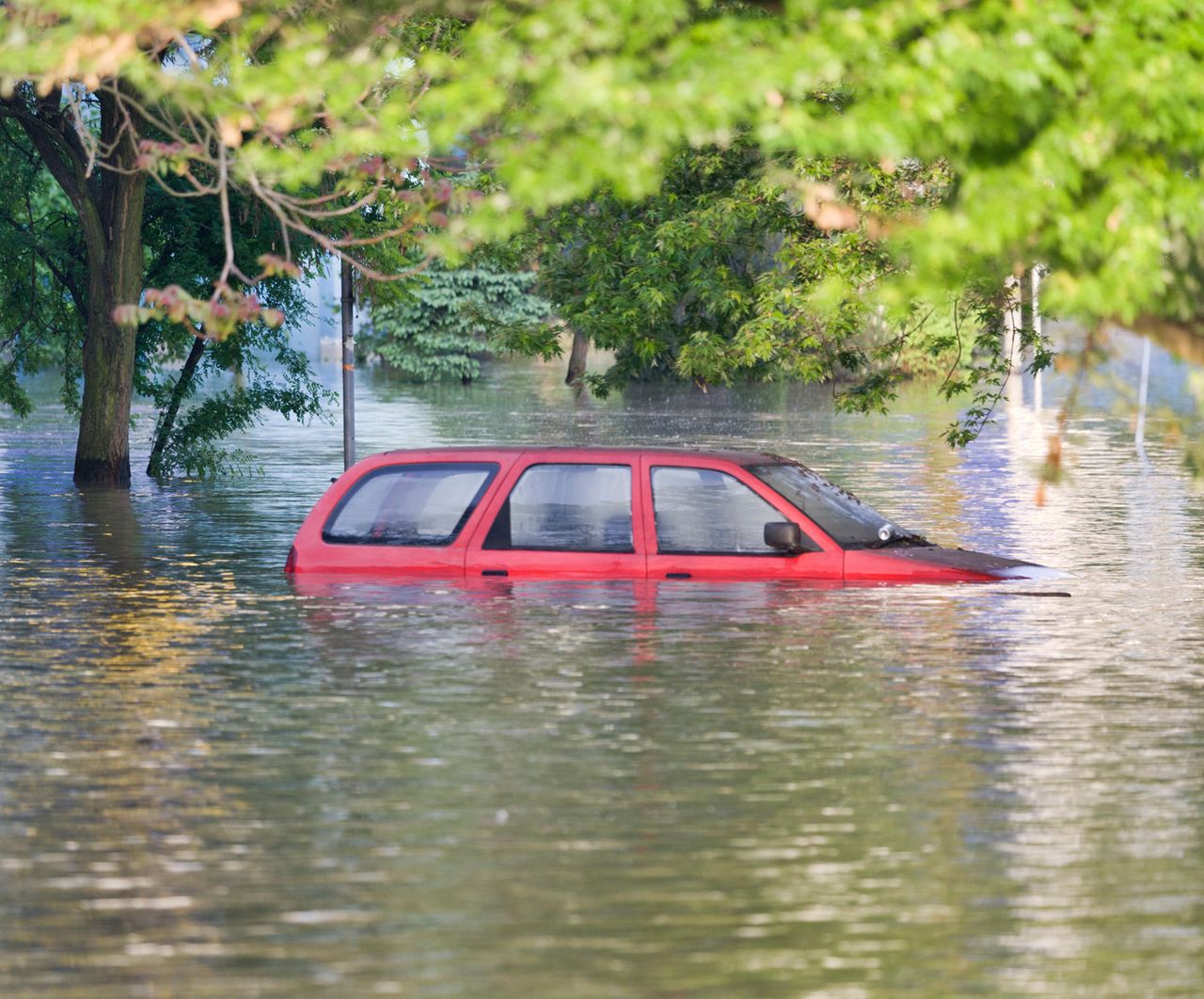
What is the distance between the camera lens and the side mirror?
16.5 metres

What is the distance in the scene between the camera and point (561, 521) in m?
17.1

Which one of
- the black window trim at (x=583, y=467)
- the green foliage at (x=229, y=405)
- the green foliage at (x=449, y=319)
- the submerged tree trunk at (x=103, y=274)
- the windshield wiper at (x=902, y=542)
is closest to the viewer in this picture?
the black window trim at (x=583, y=467)

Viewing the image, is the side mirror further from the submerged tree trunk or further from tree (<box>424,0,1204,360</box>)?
the submerged tree trunk

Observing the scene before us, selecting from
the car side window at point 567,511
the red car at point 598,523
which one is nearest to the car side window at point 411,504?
the red car at point 598,523

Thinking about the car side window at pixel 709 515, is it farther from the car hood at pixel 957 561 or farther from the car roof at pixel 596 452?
the car hood at pixel 957 561

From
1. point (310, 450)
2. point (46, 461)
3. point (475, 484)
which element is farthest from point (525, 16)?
point (310, 450)

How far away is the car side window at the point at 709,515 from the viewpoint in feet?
55.1

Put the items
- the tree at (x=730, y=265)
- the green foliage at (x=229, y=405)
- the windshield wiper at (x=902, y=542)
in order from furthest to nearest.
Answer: the green foliage at (x=229, y=405), the tree at (x=730, y=265), the windshield wiper at (x=902, y=542)

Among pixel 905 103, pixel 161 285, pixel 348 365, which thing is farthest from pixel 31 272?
pixel 905 103

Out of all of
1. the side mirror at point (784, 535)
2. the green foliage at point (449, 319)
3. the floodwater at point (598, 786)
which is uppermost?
the green foliage at point (449, 319)

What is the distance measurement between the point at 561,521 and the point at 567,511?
82 mm

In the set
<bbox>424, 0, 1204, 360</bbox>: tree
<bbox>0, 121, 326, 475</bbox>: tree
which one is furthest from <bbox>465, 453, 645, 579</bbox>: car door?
<bbox>0, 121, 326, 475</bbox>: tree

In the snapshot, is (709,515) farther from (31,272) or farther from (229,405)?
(31,272)

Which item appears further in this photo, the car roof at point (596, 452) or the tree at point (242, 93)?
the car roof at point (596, 452)
